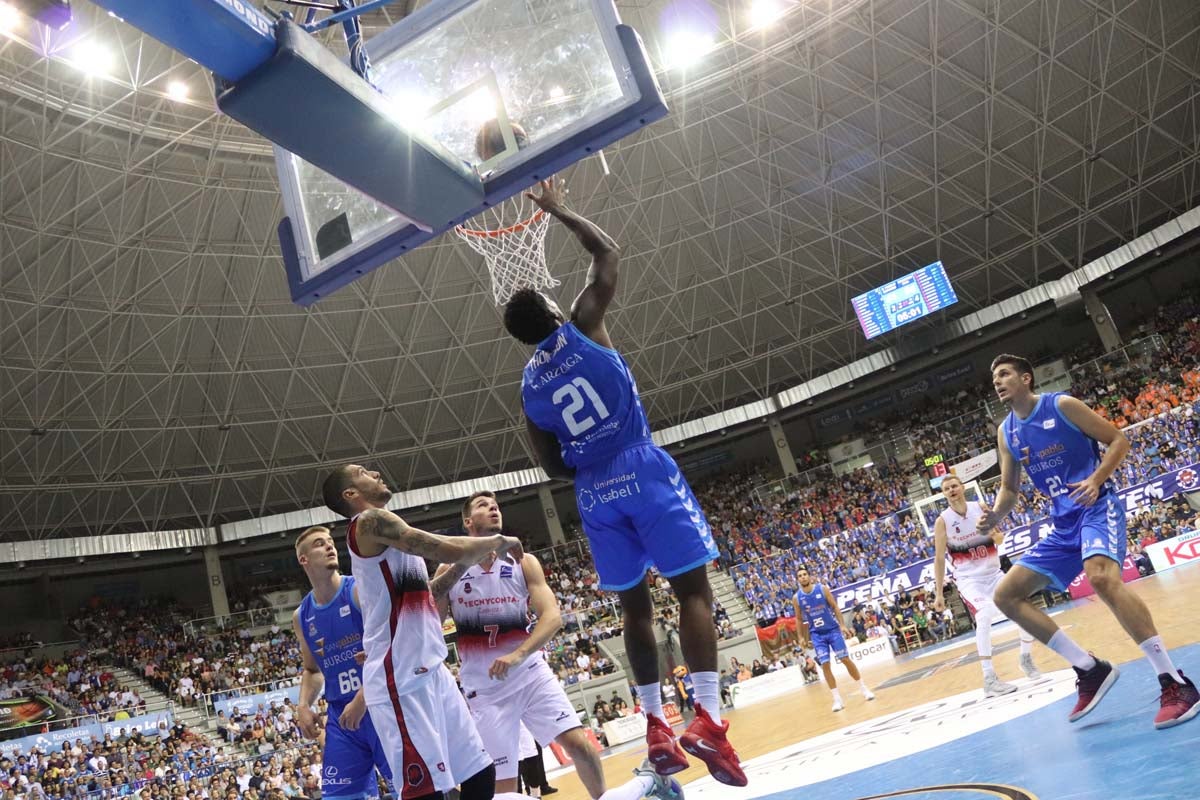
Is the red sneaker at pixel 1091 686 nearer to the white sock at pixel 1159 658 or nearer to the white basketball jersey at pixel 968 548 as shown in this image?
the white sock at pixel 1159 658

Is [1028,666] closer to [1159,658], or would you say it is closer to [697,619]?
[1159,658]

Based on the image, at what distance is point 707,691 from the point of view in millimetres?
4426

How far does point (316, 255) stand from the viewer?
6543 millimetres

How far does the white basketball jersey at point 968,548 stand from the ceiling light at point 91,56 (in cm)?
1791

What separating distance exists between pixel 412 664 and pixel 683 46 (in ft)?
74.5

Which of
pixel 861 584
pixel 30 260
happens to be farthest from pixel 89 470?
pixel 861 584

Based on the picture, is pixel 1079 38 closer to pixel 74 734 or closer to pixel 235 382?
pixel 235 382

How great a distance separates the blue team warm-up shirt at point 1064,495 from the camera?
5785mm

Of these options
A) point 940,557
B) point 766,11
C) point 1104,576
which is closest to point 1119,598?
point 1104,576

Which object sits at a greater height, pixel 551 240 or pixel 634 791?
pixel 551 240

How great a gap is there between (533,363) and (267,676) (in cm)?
2705

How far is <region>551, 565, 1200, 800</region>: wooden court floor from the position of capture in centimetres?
882

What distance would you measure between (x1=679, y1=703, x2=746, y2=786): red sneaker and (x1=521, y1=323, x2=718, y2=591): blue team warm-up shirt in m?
0.70

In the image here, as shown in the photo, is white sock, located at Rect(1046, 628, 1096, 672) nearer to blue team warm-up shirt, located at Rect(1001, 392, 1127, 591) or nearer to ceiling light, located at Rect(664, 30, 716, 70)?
blue team warm-up shirt, located at Rect(1001, 392, 1127, 591)
